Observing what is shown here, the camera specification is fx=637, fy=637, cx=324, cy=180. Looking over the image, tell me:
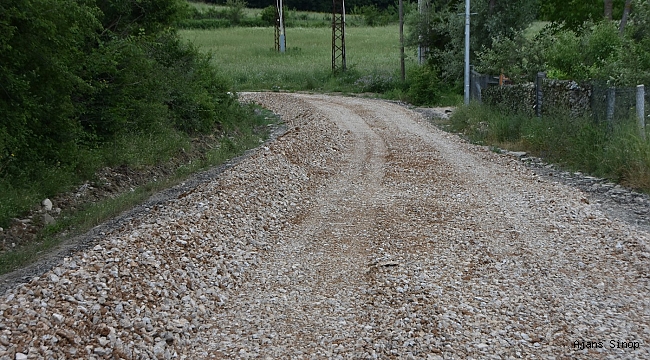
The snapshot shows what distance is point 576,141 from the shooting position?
44.7 feet

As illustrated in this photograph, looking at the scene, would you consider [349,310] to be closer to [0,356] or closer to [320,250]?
[320,250]

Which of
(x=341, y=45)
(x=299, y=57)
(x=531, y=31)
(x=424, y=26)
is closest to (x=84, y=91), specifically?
(x=424, y=26)

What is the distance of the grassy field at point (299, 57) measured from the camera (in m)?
43.5

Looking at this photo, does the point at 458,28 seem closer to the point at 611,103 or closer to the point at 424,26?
the point at 424,26

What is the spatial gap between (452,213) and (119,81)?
8.18m

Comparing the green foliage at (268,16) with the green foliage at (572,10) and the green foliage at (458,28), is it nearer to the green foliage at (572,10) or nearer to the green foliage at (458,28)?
the green foliage at (572,10)

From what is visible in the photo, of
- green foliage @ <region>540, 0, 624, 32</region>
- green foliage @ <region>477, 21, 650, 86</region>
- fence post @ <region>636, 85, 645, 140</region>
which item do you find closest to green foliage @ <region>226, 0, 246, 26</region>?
green foliage @ <region>540, 0, 624, 32</region>

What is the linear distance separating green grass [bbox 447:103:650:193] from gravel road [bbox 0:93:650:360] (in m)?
1.16

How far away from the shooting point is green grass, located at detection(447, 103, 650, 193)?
11078mm

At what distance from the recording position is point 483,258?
745cm

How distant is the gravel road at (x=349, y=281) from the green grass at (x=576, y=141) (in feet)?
3.81

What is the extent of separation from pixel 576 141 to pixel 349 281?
8641 millimetres

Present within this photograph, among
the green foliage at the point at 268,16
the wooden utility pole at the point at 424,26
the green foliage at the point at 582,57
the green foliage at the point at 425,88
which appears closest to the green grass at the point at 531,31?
the green foliage at the point at 582,57

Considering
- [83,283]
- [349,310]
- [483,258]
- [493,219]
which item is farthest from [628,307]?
[83,283]
